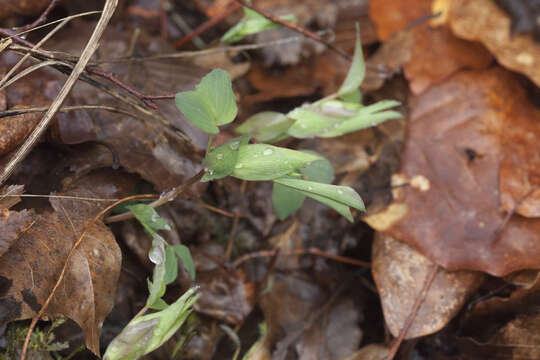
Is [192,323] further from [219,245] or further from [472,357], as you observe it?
[472,357]

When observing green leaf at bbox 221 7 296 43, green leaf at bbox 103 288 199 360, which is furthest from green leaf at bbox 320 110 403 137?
green leaf at bbox 103 288 199 360

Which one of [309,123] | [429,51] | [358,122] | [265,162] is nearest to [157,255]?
[265,162]

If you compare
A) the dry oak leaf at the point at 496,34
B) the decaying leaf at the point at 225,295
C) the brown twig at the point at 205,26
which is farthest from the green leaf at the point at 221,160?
the dry oak leaf at the point at 496,34

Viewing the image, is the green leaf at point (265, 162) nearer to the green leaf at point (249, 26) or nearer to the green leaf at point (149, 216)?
the green leaf at point (149, 216)

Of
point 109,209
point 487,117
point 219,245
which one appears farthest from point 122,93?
point 487,117

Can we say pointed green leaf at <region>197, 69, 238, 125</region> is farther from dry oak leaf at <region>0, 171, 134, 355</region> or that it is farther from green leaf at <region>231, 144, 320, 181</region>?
dry oak leaf at <region>0, 171, 134, 355</region>

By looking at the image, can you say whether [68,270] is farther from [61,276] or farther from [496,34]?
[496,34]
